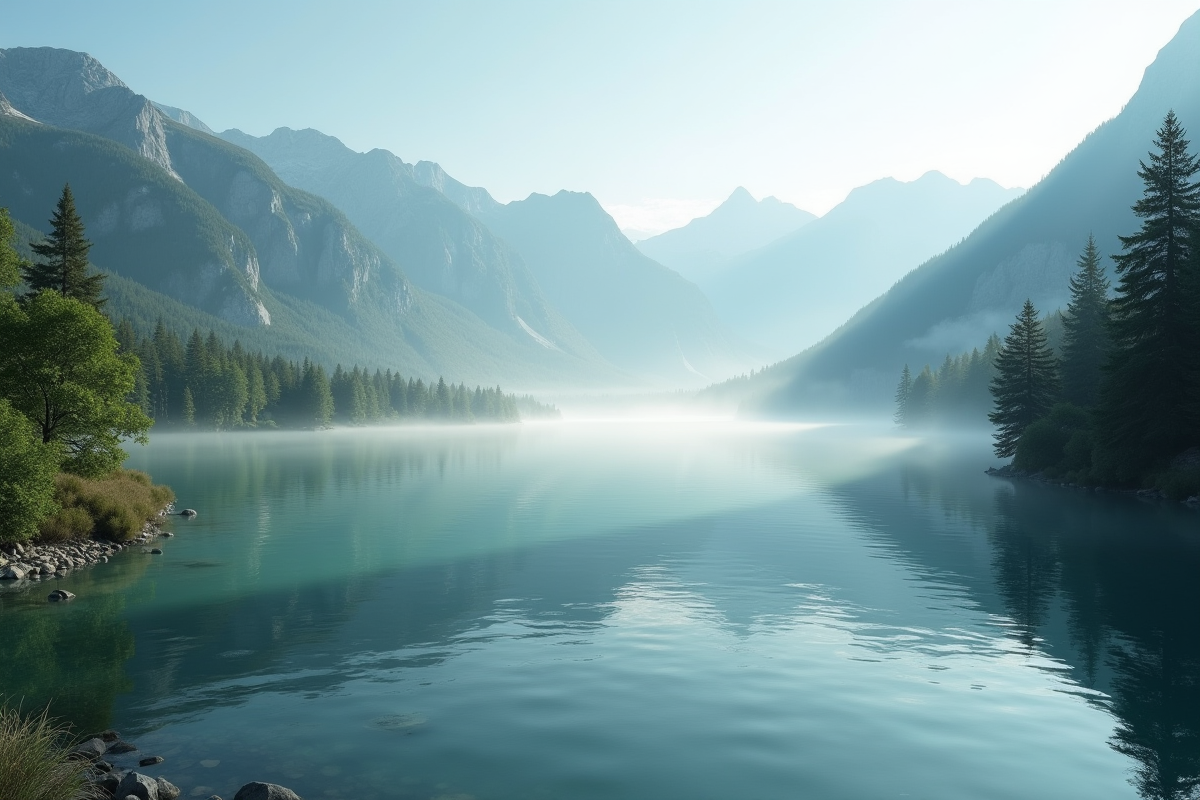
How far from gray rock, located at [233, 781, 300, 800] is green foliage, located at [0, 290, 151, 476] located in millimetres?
32261

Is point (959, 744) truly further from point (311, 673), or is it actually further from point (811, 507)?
point (811, 507)

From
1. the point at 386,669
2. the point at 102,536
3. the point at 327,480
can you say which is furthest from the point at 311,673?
the point at 327,480

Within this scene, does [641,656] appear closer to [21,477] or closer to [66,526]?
[21,477]

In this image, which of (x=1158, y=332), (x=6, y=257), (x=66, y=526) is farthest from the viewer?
(x=1158, y=332)

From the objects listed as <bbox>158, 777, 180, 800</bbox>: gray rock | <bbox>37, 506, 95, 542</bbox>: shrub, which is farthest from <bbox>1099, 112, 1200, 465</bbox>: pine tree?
<bbox>37, 506, 95, 542</bbox>: shrub

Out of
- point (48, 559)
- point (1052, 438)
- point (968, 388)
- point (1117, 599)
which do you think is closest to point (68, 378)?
point (48, 559)

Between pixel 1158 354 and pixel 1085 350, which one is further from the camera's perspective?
pixel 1085 350

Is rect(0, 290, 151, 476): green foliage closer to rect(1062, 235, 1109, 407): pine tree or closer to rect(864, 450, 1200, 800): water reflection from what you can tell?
rect(864, 450, 1200, 800): water reflection

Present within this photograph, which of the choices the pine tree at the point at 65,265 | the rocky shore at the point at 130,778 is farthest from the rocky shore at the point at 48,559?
the pine tree at the point at 65,265

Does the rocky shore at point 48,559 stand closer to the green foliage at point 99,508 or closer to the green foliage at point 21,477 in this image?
the green foliage at point 99,508

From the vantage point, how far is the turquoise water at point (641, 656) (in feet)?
52.5

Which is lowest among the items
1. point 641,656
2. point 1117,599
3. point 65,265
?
point 641,656

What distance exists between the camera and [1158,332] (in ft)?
200

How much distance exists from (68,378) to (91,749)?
32.3 meters
